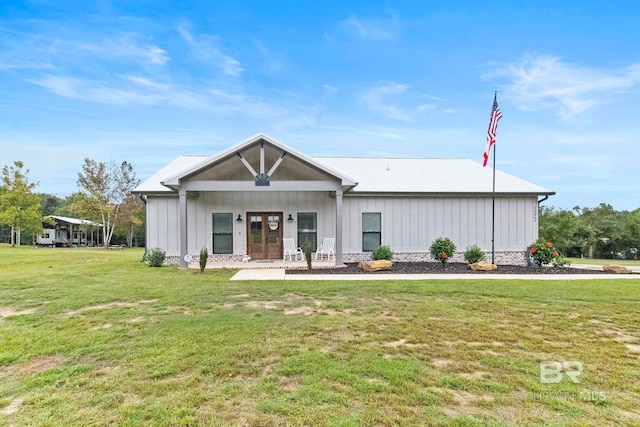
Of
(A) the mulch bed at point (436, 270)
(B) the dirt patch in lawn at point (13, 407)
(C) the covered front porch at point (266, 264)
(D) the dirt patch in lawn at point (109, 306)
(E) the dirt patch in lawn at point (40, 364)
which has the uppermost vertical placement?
(D) the dirt patch in lawn at point (109, 306)

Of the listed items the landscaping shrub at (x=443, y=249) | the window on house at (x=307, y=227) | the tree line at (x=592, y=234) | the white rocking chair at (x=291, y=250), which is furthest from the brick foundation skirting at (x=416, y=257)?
the tree line at (x=592, y=234)

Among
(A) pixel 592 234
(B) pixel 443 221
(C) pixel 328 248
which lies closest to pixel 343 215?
(C) pixel 328 248

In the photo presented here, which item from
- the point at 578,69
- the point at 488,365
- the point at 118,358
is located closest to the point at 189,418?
the point at 118,358

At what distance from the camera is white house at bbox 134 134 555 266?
1358 centimetres

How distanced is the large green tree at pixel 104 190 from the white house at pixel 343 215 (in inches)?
849

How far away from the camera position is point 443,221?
14500 millimetres

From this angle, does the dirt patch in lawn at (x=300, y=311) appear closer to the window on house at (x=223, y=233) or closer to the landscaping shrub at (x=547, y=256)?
the window on house at (x=223, y=233)

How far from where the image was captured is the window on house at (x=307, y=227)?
14328mm

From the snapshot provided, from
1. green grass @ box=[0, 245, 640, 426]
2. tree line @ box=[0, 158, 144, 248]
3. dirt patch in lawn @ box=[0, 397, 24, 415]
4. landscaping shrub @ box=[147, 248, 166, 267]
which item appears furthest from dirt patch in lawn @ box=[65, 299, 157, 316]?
tree line @ box=[0, 158, 144, 248]

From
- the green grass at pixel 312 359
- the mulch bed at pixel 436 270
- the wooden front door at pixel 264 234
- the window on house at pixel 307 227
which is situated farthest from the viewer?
the window on house at pixel 307 227

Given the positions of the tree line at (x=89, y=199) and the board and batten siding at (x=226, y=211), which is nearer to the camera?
the board and batten siding at (x=226, y=211)

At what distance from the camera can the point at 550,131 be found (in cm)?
2206

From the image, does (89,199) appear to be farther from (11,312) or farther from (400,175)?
(11,312)

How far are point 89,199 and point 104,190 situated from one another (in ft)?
5.04
